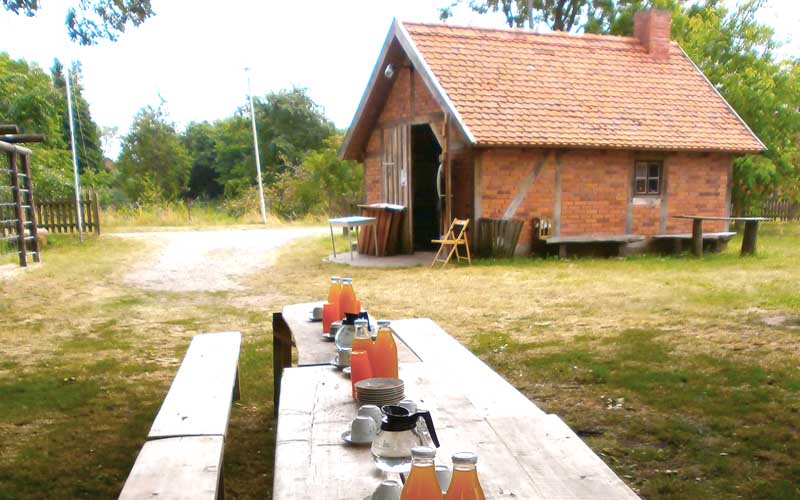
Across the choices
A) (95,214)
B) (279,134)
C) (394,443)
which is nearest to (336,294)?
(394,443)

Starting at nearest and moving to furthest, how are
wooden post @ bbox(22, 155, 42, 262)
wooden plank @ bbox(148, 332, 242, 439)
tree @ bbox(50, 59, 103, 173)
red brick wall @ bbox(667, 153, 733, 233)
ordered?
1. wooden plank @ bbox(148, 332, 242, 439)
2. wooden post @ bbox(22, 155, 42, 262)
3. red brick wall @ bbox(667, 153, 733, 233)
4. tree @ bbox(50, 59, 103, 173)

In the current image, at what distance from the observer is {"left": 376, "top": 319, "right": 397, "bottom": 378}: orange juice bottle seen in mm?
2266

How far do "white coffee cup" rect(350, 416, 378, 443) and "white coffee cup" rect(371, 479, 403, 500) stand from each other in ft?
1.21

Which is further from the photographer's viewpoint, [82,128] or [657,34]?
[82,128]

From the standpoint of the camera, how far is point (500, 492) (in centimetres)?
151

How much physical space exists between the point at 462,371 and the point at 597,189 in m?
9.41

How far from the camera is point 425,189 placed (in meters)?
13.6

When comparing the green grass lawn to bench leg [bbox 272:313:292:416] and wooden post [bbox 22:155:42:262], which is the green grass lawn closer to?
bench leg [bbox 272:313:292:416]

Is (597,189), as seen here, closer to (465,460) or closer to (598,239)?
(598,239)

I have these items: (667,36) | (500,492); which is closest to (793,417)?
(500,492)

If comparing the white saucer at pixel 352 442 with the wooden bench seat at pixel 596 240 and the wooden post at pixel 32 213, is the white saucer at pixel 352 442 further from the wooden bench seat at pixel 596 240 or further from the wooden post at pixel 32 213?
the wooden post at pixel 32 213

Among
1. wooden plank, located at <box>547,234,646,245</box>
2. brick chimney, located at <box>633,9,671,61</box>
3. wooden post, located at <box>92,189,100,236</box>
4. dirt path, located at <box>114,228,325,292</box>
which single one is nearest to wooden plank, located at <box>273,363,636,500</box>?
dirt path, located at <box>114,228,325,292</box>

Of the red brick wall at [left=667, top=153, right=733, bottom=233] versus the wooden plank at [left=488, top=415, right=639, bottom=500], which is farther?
the red brick wall at [left=667, top=153, right=733, bottom=233]

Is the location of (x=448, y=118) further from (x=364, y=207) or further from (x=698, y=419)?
(x=698, y=419)
